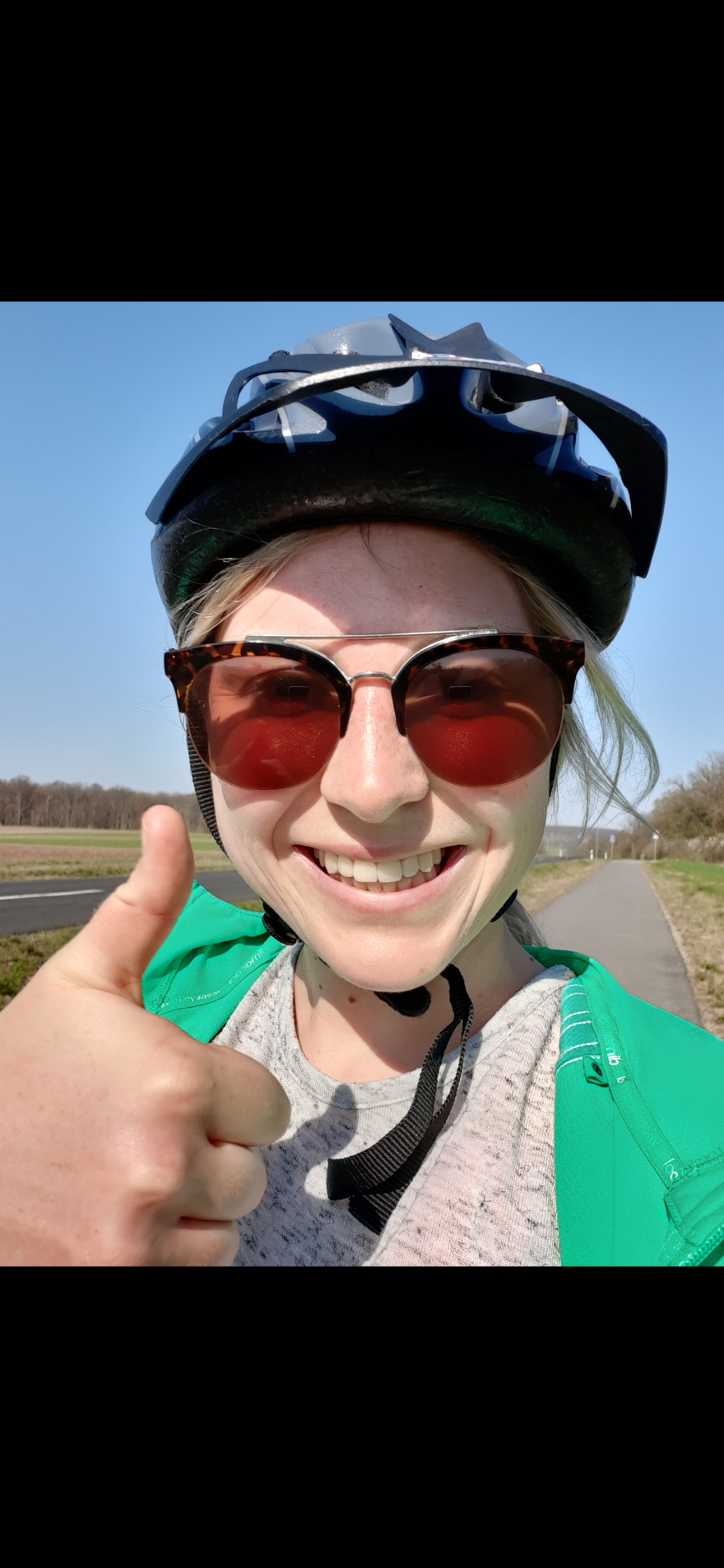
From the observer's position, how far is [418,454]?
1.44 metres

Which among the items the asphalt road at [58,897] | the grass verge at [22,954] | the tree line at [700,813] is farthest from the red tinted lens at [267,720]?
the tree line at [700,813]

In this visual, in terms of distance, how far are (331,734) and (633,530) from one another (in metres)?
1.03

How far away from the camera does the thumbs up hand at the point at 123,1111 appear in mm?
962

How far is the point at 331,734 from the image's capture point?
1.39 meters

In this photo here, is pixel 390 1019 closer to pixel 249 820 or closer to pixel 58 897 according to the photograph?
pixel 249 820

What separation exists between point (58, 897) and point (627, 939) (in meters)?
14.6

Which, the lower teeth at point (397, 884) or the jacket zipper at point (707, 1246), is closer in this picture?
the jacket zipper at point (707, 1246)

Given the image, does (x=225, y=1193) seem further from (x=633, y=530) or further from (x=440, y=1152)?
(x=633, y=530)

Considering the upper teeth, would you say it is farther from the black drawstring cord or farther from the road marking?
the road marking

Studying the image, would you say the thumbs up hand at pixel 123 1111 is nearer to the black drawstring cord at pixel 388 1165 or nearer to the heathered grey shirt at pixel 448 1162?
the heathered grey shirt at pixel 448 1162

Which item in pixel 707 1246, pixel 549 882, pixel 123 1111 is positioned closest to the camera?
pixel 123 1111

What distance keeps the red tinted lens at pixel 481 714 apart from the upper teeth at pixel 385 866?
0.17 metres

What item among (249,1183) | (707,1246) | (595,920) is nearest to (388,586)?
(249,1183)
